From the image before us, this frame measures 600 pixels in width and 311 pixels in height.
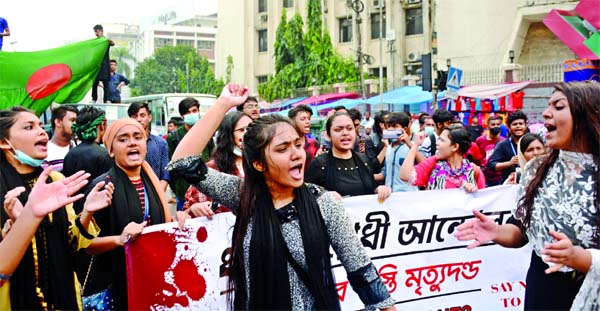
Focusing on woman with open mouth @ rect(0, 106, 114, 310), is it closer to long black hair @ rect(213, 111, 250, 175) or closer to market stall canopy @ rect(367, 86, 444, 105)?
long black hair @ rect(213, 111, 250, 175)

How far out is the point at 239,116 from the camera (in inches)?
201

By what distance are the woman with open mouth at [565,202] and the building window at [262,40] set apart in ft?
155

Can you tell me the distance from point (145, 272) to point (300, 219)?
158 cm

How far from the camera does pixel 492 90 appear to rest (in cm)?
2228

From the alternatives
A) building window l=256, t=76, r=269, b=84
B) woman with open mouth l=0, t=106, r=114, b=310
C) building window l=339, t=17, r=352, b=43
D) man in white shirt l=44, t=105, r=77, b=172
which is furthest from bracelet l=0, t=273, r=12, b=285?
building window l=256, t=76, r=269, b=84

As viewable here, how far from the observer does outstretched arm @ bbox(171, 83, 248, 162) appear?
305 cm

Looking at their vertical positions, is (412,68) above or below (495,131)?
above

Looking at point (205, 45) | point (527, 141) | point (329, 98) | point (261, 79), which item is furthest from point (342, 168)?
point (205, 45)

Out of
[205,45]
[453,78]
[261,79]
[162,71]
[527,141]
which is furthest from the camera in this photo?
[205,45]

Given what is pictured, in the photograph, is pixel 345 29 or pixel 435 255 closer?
pixel 435 255

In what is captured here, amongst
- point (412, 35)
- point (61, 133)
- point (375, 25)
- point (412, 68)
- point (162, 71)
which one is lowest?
point (61, 133)

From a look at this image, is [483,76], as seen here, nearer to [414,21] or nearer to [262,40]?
[414,21]

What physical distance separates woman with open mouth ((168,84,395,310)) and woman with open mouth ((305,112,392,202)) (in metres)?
2.52

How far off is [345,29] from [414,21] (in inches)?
247
